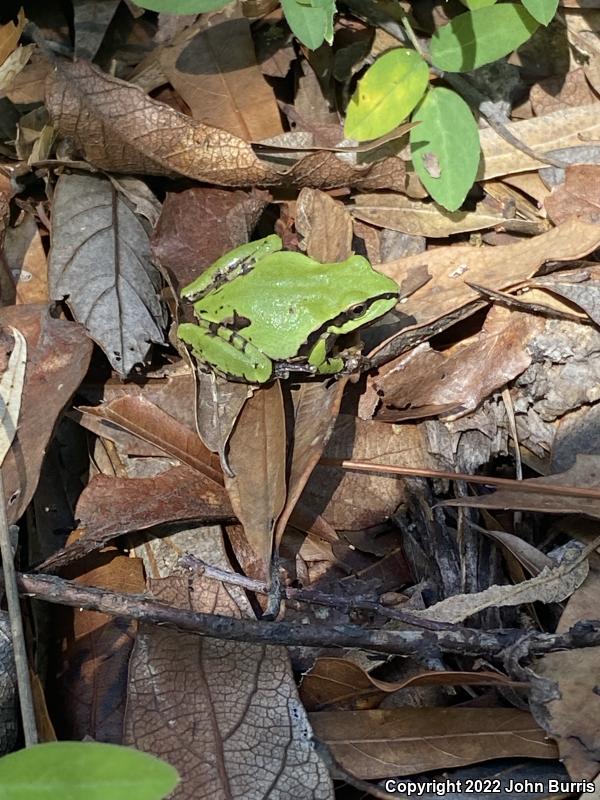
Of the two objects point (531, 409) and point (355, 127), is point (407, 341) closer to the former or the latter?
point (531, 409)

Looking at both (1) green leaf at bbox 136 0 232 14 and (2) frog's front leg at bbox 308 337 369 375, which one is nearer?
(1) green leaf at bbox 136 0 232 14

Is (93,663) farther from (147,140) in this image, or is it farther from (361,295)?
(147,140)

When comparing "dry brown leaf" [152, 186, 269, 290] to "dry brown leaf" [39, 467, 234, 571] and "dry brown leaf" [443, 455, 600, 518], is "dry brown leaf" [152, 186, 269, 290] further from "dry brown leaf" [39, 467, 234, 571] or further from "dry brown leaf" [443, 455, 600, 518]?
"dry brown leaf" [443, 455, 600, 518]

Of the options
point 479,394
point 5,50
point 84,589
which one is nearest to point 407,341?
point 479,394

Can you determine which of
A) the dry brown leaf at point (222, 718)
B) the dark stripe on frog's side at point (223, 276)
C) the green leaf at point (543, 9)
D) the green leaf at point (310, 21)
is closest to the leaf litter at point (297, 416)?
the dry brown leaf at point (222, 718)

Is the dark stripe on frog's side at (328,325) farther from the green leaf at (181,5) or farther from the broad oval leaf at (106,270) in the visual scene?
the green leaf at (181,5)

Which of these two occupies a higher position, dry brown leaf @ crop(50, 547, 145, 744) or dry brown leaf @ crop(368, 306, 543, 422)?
dry brown leaf @ crop(368, 306, 543, 422)

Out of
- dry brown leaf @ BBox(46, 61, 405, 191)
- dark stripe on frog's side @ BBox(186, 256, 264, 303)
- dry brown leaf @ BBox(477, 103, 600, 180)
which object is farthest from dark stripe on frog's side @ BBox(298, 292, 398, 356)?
dry brown leaf @ BBox(477, 103, 600, 180)
